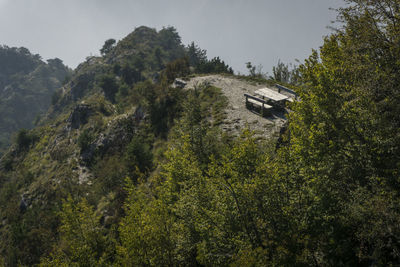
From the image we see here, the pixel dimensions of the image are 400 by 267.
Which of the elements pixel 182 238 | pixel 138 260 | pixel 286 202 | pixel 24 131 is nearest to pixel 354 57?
pixel 286 202

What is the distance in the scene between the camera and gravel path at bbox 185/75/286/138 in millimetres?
27875

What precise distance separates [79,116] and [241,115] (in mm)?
55763

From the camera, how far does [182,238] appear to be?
1575 cm

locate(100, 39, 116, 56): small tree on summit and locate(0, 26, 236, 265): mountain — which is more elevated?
locate(100, 39, 116, 56): small tree on summit

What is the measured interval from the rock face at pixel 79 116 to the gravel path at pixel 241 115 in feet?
124

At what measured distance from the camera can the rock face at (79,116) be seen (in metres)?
67.0

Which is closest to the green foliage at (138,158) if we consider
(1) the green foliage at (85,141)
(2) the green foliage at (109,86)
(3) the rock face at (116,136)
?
(3) the rock face at (116,136)

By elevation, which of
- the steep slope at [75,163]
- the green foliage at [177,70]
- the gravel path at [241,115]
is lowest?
the steep slope at [75,163]

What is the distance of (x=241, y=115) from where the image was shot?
107 feet

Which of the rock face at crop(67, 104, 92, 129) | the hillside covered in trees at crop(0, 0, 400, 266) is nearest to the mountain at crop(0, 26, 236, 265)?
the rock face at crop(67, 104, 92, 129)

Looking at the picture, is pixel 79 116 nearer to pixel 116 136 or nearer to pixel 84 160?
pixel 84 160

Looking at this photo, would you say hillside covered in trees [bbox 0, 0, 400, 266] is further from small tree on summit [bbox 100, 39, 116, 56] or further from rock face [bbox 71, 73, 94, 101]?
small tree on summit [bbox 100, 39, 116, 56]

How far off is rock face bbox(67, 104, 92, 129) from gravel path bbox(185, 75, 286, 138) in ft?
124

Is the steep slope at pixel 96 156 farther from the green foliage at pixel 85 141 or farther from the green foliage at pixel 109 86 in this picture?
the green foliage at pixel 109 86
